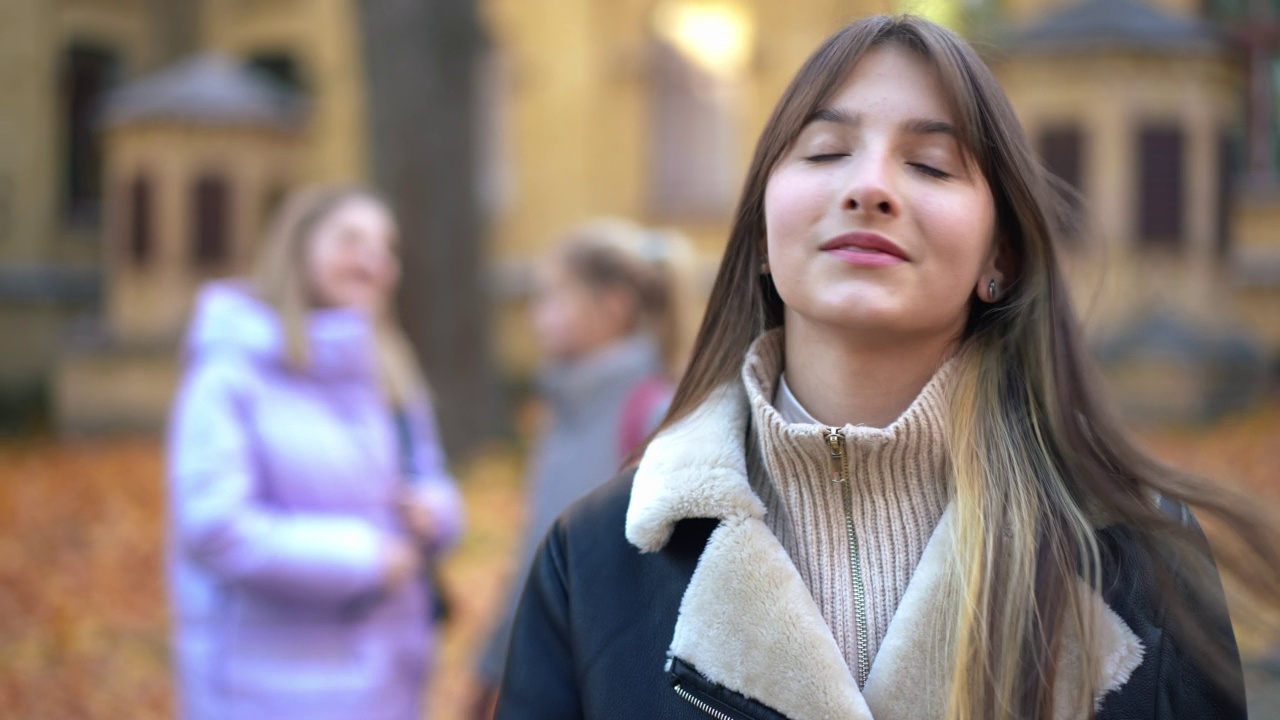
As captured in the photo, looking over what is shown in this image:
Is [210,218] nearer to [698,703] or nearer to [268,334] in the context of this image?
[268,334]

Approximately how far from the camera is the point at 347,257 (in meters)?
4.20

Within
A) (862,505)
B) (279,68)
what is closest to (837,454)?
(862,505)

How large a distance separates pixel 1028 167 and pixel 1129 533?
55 cm

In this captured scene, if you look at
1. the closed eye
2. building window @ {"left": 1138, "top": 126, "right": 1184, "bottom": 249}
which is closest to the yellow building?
building window @ {"left": 1138, "top": 126, "right": 1184, "bottom": 249}

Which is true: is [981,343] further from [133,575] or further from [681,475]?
[133,575]

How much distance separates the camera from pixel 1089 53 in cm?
1442

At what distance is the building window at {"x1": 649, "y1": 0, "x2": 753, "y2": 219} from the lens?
19.8 metres

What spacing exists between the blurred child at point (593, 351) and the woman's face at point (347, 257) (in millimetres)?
561

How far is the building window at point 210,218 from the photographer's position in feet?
64.3

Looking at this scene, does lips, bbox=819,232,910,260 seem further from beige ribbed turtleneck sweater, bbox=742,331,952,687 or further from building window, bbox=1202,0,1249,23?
building window, bbox=1202,0,1249,23

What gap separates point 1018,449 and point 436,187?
10366 millimetres

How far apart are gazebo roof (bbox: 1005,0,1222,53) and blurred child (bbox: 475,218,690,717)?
11332mm

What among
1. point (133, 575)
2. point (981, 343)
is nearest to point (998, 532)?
point (981, 343)

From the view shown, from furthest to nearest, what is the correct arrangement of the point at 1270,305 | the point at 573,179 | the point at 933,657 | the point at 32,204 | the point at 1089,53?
1. the point at 32,204
2. the point at 573,179
3. the point at 1270,305
4. the point at 1089,53
5. the point at 933,657
